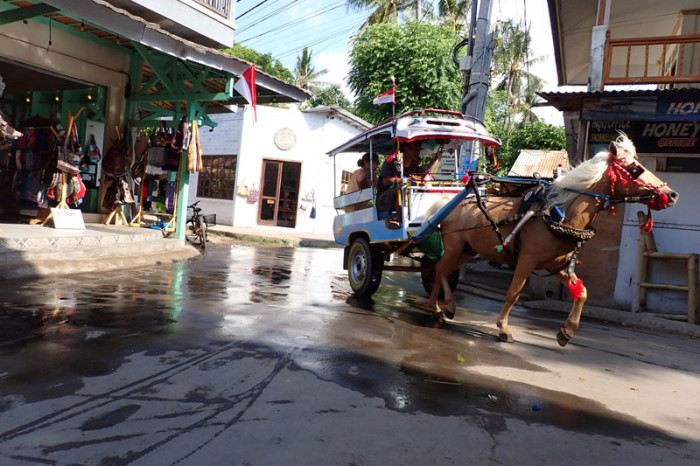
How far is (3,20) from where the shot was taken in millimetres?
7590

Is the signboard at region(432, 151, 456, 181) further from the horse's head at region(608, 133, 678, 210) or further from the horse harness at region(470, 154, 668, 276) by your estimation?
the horse's head at region(608, 133, 678, 210)

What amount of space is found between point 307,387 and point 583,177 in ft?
11.6

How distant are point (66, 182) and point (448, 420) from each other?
366 inches

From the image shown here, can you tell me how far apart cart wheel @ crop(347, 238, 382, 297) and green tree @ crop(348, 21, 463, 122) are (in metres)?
12.7

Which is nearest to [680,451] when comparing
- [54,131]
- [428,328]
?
[428,328]

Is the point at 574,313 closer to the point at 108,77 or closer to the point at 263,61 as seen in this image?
the point at 108,77

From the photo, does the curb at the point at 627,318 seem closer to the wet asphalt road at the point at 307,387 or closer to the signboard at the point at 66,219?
the wet asphalt road at the point at 307,387

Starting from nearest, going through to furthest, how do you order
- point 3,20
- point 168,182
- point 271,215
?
point 3,20 < point 168,182 < point 271,215

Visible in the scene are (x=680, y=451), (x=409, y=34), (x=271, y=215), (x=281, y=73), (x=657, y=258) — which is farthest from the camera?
(x=281, y=73)

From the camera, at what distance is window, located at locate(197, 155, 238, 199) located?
20922 mm

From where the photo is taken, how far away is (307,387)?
349 centimetres

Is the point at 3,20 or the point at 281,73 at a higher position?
the point at 281,73

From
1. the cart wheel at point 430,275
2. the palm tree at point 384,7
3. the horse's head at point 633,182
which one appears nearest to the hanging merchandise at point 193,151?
the cart wheel at point 430,275

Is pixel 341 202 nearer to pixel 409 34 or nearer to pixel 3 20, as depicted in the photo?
pixel 3 20
